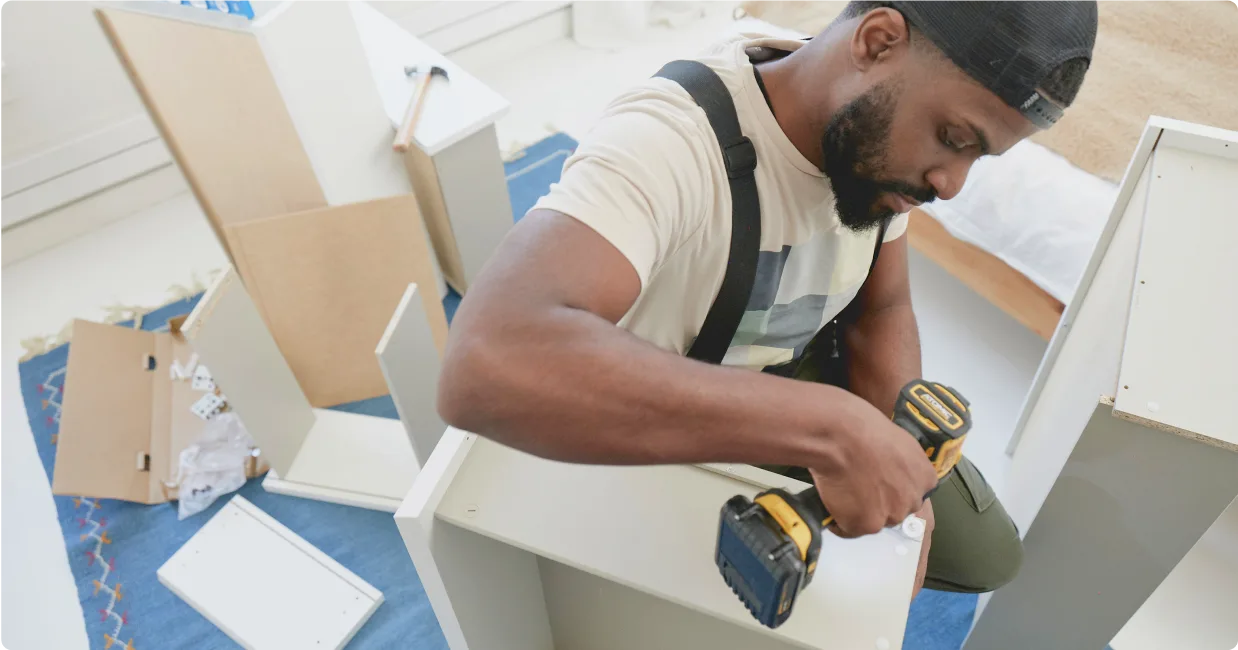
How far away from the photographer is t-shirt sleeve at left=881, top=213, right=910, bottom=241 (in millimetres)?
1001

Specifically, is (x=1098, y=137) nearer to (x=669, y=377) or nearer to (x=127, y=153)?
(x=669, y=377)

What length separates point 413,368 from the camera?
1.33 m

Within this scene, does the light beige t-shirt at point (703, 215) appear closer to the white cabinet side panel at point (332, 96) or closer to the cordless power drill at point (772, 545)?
the cordless power drill at point (772, 545)

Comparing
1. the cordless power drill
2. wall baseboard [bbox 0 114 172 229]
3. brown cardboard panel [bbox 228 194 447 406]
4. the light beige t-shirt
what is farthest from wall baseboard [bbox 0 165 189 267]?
the cordless power drill

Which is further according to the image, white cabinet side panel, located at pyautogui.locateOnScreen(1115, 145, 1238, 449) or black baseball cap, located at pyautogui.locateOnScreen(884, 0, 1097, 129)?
white cabinet side panel, located at pyautogui.locateOnScreen(1115, 145, 1238, 449)

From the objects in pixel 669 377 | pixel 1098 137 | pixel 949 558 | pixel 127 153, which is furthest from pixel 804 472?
pixel 127 153

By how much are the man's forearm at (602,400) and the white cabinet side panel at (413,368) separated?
0.67 metres

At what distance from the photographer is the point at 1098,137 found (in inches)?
59.3

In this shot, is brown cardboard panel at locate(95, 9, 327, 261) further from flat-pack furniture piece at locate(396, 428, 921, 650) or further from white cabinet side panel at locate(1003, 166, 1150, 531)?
white cabinet side panel at locate(1003, 166, 1150, 531)

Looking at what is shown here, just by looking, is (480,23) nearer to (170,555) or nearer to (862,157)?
(170,555)

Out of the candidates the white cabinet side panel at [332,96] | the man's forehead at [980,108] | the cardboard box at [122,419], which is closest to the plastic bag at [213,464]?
the cardboard box at [122,419]

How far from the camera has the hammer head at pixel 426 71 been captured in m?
1.75

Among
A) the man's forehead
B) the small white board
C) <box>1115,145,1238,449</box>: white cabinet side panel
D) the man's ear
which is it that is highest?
the man's ear

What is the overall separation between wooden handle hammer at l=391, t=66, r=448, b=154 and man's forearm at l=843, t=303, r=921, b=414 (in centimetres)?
105
